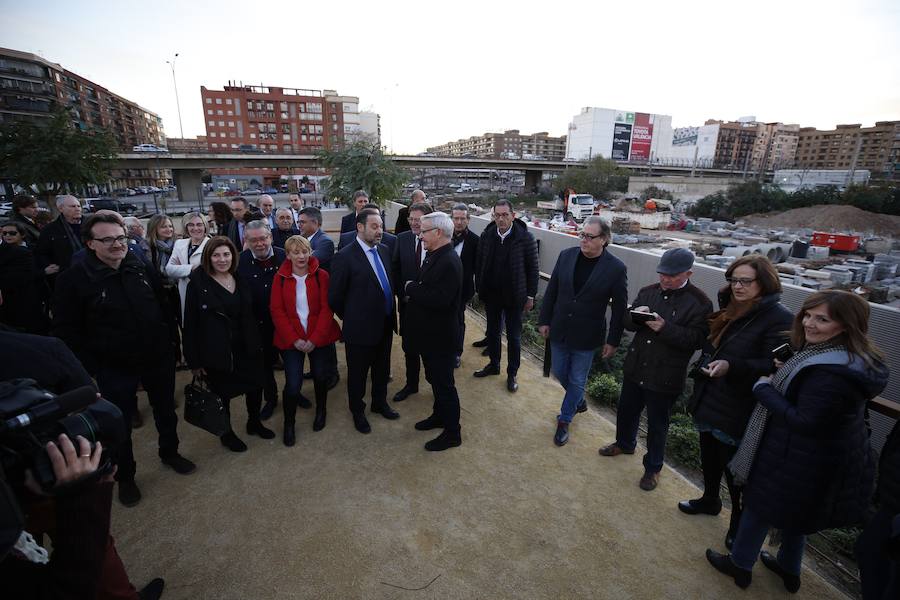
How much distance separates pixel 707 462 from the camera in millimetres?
2727

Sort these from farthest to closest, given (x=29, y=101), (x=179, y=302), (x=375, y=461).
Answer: (x=29, y=101)
(x=179, y=302)
(x=375, y=461)

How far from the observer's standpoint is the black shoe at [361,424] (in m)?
3.64

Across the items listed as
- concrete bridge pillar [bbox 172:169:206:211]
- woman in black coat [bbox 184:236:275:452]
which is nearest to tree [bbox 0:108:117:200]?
woman in black coat [bbox 184:236:275:452]

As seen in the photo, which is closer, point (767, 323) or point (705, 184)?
point (767, 323)

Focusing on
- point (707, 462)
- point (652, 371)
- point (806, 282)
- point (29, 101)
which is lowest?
point (806, 282)

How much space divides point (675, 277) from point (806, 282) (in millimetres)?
13469

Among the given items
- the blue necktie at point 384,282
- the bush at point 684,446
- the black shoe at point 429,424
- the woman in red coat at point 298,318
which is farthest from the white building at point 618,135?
the woman in red coat at point 298,318

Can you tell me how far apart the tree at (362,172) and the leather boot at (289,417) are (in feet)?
31.3

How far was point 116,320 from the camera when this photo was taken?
104 inches

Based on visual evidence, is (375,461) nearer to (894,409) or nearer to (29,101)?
(894,409)

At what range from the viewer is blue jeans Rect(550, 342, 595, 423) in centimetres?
349

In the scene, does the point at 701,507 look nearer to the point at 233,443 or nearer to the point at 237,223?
the point at 233,443

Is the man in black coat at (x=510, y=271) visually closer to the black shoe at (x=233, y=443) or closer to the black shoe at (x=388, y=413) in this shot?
the black shoe at (x=388, y=413)

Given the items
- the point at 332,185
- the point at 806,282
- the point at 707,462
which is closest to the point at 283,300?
the point at 707,462
